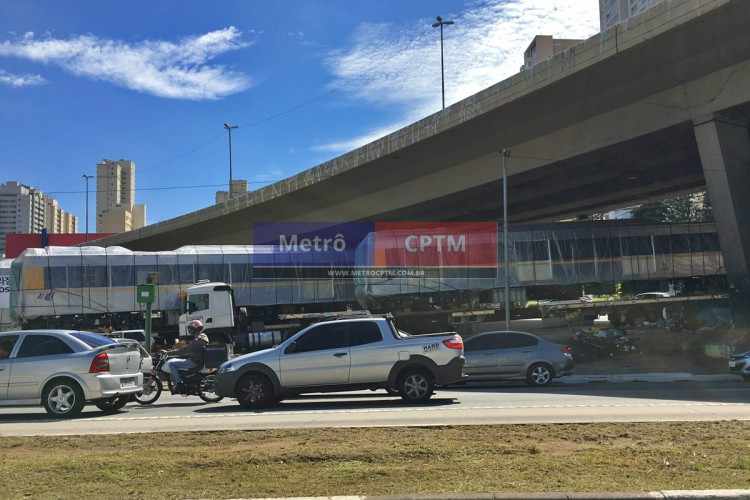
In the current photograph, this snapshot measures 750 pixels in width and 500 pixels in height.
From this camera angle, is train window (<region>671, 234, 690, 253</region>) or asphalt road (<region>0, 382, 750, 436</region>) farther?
train window (<region>671, 234, 690, 253</region>)

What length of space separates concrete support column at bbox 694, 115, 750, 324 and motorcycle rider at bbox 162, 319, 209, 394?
60.6 ft

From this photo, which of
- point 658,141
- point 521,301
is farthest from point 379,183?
point 658,141

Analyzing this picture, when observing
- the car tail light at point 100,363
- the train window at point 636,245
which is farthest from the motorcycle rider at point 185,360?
the train window at point 636,245

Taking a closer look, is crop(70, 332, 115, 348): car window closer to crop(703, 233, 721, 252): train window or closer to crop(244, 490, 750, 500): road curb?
crop(244, 490, 750, 500): road curb

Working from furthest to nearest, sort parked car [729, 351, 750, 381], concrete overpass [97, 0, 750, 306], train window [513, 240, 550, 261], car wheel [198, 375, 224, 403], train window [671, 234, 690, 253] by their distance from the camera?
train window [671, 234, 690, 253] < train window [513, 240, 550, 261] < concrete overpass [97, 0, 750, 306] < parked car [729, 351, 750, 381] < car wheel [198, 375, 224, 403]

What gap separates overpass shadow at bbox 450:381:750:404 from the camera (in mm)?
12820

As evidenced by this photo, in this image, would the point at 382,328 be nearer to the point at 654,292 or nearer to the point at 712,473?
the point at 712,473

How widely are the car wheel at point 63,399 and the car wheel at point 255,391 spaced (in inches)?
110

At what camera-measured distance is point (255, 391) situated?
1177 centimetres

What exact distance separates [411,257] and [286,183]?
36.7ft

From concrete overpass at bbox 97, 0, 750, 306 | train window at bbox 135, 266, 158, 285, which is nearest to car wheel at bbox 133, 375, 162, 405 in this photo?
concrete overpass at bbox 97, 0, 750, 306

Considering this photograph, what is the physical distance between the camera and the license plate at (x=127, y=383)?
37.4 feet

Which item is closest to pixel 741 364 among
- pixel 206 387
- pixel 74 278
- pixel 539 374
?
pixel 539 374

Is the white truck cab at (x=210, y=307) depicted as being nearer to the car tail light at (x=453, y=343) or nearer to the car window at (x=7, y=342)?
the car window at (x=7, y=342)
